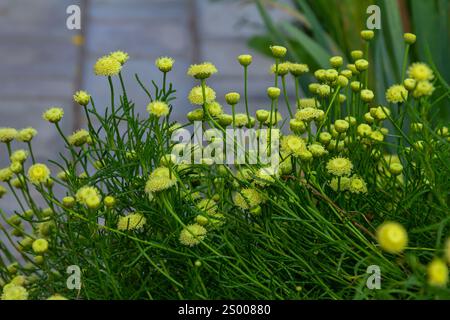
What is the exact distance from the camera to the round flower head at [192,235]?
0.85 m

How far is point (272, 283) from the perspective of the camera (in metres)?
0.84

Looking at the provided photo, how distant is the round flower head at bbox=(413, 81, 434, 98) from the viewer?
829 millimetres

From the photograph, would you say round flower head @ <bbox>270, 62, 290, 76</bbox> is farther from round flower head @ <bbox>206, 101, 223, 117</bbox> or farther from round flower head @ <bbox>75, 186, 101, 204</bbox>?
round flower head @ <bbox>75, 186, 101, 204</bbox>

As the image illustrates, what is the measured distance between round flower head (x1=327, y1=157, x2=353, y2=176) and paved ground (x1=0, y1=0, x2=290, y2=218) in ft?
5.70

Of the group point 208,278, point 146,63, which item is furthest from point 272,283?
point 146,63

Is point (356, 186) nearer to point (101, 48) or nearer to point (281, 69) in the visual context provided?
point (281, 69)

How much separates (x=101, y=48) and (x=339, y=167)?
224 cm

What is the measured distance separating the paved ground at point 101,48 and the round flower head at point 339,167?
1.74 metres

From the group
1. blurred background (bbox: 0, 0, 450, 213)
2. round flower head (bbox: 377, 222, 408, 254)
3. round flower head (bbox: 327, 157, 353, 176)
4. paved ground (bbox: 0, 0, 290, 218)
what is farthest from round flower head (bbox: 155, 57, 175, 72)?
paved ground (bbox: 0, 0, 290, 218)

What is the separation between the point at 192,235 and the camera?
853 millimetres

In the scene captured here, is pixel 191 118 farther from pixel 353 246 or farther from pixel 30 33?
pixel 30 33

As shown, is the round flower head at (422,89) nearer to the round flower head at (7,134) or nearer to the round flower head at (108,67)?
the round flower head at (108,67)

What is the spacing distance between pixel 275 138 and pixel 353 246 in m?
0.16

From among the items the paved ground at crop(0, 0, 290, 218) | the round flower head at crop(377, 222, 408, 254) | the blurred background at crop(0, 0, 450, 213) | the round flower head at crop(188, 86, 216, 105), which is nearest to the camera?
the round flower head at crop(377, 222, 408, 254)
